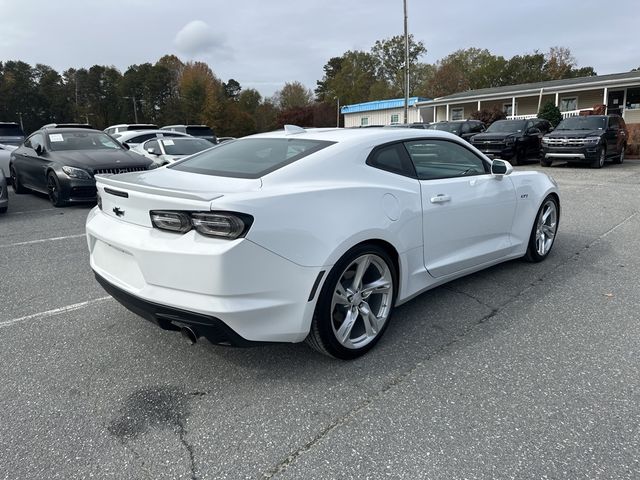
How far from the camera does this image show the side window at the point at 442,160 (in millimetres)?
3559

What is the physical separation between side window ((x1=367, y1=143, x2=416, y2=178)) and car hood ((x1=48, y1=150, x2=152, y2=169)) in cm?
650

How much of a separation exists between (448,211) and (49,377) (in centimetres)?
291

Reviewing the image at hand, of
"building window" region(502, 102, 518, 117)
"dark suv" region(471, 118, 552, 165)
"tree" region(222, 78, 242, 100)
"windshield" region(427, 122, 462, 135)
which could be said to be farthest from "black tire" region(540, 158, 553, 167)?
"tree" region(222, 78, 242, 100)

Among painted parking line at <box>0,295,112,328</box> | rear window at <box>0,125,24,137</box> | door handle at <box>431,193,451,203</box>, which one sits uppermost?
rear window at <box>0,125,24,137</box>

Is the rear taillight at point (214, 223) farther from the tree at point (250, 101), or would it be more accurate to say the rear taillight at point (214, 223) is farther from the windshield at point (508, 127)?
the tree at point (250, 101)

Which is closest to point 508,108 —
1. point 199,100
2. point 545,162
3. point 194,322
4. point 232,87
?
point 545,162

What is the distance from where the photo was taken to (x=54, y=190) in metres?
8.55

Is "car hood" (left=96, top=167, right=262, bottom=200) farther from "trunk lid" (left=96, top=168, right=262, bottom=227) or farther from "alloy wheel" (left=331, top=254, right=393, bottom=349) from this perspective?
"alloy wheel" (left=331, top=254, right=393, bottom=349)

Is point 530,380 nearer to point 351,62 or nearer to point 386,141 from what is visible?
point 386,141

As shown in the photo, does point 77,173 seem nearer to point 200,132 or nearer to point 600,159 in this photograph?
point 200,132

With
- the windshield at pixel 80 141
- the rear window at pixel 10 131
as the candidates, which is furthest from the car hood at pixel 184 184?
the rear window at pixel 10 131

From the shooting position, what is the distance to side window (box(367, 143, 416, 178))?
10.6ft

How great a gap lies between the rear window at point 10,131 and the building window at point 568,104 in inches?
1250

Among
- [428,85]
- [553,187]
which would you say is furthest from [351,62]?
[553,187]
